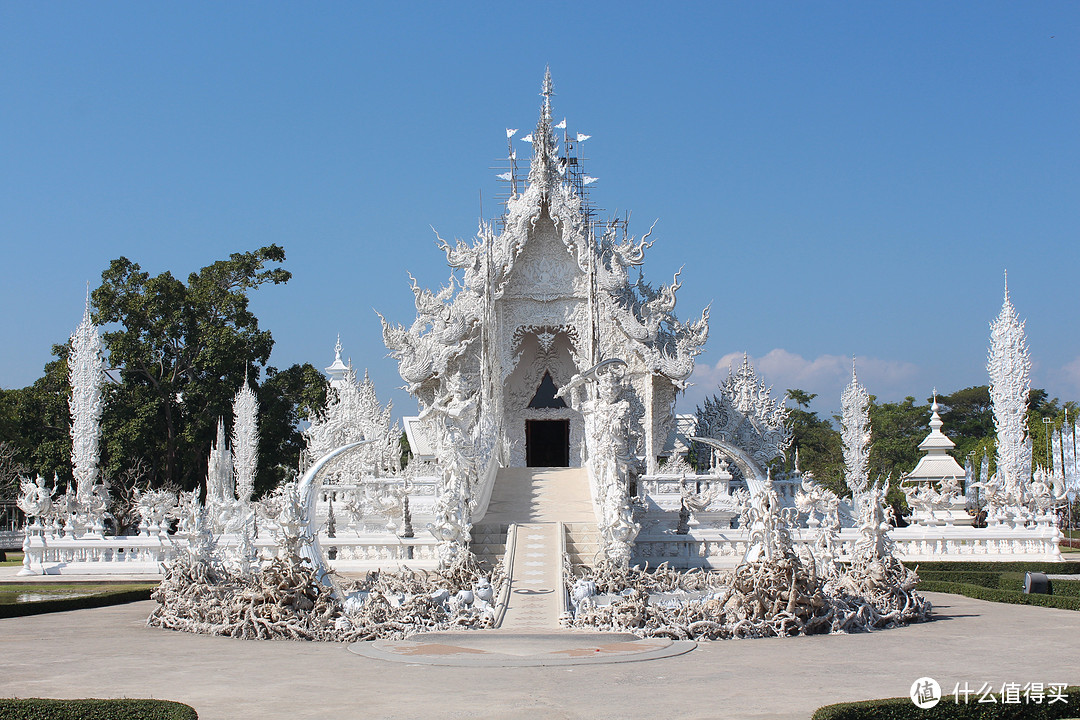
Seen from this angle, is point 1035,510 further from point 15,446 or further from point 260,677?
point 15,446

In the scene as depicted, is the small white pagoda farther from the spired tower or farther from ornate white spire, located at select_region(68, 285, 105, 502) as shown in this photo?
ornate white spire, located at select_region(68, 285, 105, 502)

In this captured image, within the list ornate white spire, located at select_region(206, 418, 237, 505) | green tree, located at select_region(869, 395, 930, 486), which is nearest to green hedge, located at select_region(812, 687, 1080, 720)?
ornate white spire, located at select_region(206, 418, 237, 505)

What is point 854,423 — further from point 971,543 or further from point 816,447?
point 816,447

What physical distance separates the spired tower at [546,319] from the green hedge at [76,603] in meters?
8.06

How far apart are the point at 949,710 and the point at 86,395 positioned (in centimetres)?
2415

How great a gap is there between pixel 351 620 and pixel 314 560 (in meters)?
1.48

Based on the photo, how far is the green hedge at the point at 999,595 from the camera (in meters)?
12.0

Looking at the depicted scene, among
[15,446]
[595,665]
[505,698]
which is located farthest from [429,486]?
[15,446]

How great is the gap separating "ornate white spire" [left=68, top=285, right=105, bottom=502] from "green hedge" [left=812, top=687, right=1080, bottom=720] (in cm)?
2244

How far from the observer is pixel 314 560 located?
38.0 ft

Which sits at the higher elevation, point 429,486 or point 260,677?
point 429,486

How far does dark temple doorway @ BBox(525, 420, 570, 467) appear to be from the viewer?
25812mm

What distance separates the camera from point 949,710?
6.30 metres

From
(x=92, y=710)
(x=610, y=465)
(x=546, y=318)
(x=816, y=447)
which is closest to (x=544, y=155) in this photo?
(x=546, y=318)
